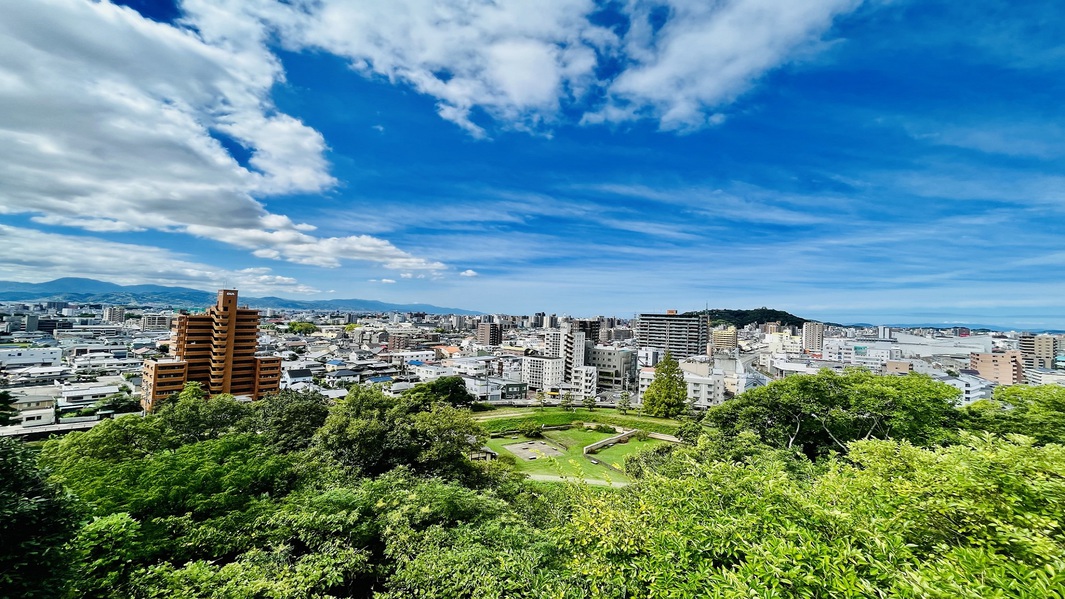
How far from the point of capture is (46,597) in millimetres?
4852

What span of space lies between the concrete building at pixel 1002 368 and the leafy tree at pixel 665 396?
49268 mm

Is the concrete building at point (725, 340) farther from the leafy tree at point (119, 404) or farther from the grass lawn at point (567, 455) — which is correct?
the leafy tree at point (119, 404)

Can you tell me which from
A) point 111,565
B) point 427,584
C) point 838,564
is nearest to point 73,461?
point 111,565

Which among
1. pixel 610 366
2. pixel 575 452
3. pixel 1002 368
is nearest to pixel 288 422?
pixel 575 452

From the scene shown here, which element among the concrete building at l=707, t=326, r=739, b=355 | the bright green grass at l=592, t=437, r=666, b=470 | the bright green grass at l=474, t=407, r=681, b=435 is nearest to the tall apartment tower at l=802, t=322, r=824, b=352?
the concrete building at l=707, t=326, r=739, b=355

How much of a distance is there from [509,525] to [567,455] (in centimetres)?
2285

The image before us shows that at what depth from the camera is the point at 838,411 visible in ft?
63.3

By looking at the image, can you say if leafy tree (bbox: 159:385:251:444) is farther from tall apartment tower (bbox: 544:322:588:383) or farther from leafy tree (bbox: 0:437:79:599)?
tall apartment tower (bbox: 544:322:588:383)

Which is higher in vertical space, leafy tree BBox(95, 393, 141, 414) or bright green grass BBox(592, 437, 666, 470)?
leafy tree BBox(95, 393, 141, 414)

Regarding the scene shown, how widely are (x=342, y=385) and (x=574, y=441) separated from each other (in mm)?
30003

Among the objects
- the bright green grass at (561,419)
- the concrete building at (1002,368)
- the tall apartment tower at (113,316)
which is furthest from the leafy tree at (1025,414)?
the tall apartment tower at (113,316)

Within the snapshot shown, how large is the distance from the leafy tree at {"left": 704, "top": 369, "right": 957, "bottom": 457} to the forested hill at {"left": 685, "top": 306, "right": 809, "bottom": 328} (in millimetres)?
128604

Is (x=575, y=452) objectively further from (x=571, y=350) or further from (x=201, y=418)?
(x=571, y=350)

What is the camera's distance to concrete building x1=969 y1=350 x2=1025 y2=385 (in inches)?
2200
